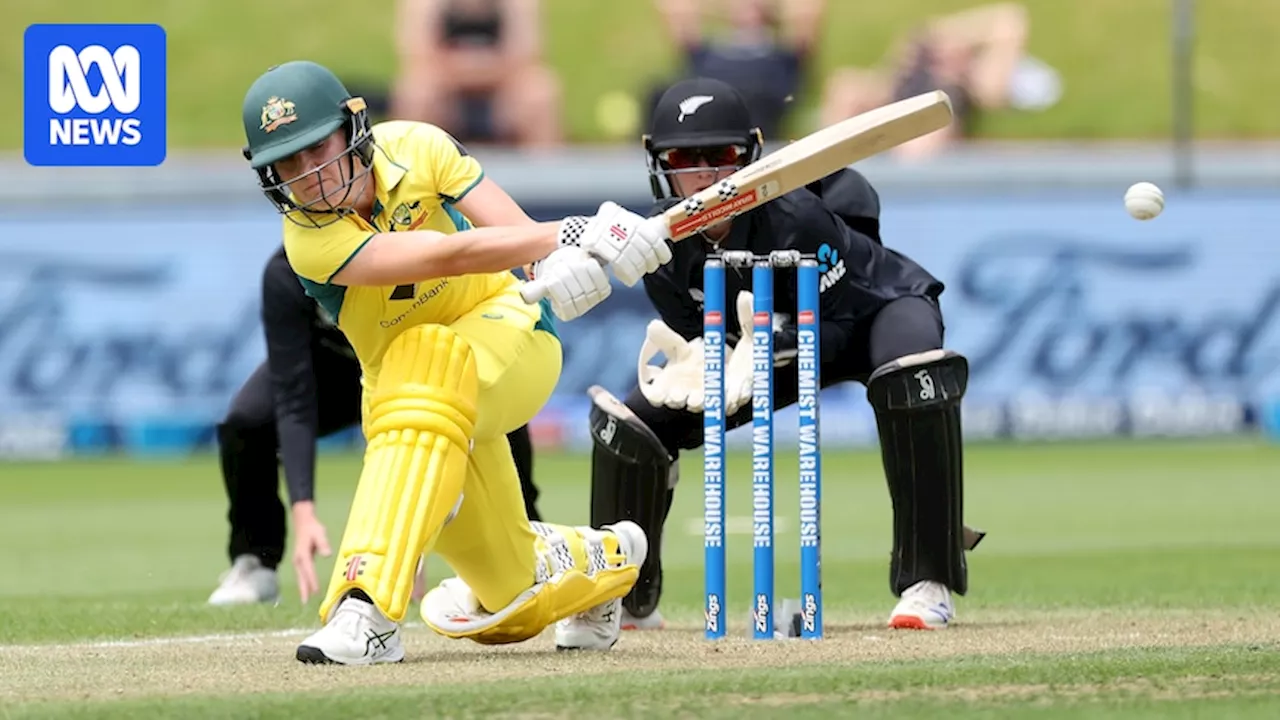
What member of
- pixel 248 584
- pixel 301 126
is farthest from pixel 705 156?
pixel 248 584

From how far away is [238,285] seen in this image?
64.2 feet

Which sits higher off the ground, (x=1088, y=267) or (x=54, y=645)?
(x=1088, y=267)

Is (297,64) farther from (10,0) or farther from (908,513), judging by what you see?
(10,0)

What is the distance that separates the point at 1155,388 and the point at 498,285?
A: 15.1 metres

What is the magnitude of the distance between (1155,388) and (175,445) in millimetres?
9148

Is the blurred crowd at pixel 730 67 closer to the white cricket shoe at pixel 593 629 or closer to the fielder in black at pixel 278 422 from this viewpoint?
the fielder in black at pixel 278 422

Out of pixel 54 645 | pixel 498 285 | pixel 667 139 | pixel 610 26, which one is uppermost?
pixel 610 26

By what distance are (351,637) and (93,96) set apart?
11.4 ft

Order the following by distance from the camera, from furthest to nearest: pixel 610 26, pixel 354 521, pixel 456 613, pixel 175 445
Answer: pixel 610 26, pixel 175 445, pixel 456 613, pixel 354 521

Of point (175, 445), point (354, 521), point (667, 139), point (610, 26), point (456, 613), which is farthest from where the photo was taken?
point (610, 26)

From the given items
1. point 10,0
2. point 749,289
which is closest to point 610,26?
point 10,0

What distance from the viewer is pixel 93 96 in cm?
751

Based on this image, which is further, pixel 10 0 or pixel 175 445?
pixel 10 0

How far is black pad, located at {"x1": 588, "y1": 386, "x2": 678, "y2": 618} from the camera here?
19.4ft
